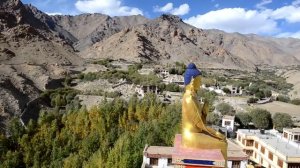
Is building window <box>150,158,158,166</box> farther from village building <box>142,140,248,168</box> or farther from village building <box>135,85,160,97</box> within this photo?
village building <box>135,85,160,97</box>

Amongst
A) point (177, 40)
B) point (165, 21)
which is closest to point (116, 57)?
point (177, 40)

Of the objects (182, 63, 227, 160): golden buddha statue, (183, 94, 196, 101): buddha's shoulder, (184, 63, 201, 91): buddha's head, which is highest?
(184, 63, 201, 91): buddha's head

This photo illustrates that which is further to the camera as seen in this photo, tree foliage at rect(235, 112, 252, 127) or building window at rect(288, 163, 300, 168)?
tree foliage at rect(235, 112, 252, 127)

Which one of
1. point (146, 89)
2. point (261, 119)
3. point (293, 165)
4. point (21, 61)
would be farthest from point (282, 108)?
Result: point (21, 61)

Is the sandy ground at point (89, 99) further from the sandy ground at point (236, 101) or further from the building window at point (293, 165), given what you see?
the building window at point (293, 165)

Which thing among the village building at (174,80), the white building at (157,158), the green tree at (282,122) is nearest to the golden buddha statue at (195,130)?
the white building at (157,158)

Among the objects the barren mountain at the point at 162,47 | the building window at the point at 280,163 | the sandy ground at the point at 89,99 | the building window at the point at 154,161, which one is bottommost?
the building window at the point at 280,163

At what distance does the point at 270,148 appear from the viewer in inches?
1184

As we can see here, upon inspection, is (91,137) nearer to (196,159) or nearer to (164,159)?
(164,159)

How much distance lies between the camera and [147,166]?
86.0 ft

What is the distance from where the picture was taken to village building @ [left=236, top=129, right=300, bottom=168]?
2742 centimetres

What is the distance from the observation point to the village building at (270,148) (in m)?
27.4

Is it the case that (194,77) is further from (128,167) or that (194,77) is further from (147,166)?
(147,166)

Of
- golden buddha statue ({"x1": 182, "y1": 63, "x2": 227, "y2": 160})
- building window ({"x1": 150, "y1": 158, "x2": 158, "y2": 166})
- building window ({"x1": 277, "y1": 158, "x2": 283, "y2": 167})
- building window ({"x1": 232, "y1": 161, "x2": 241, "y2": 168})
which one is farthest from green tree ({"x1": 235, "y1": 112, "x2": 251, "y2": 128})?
golden buddha statue ({"x1": 182, "y1": 63, "x2": 227, "y2": 160})
